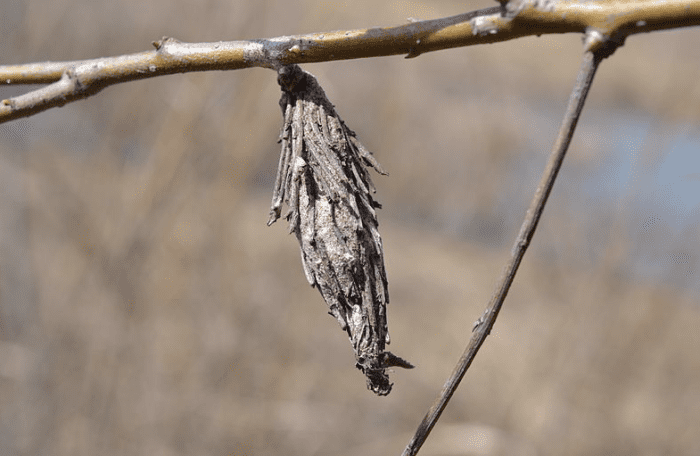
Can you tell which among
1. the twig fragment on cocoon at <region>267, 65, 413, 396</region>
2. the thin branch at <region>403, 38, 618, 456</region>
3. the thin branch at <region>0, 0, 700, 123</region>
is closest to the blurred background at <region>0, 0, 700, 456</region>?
the thin branch at <region>0, 0, 700, 123</region>

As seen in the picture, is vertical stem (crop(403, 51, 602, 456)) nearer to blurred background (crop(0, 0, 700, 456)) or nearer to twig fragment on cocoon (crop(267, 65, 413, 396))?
twig fragment on cocoon (crop(267, 65, 413, 396))

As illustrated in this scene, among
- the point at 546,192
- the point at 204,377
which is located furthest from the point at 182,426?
the point at 546,192

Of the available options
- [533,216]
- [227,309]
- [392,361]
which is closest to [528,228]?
[533,216]

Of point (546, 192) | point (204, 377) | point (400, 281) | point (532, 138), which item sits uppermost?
point (532, 138)

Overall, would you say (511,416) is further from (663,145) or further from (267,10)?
(267,10)

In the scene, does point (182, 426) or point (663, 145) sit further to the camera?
point (182, 426)

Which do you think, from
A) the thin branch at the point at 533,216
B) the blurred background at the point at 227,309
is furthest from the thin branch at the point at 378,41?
the blurred background at the point at 227,309
